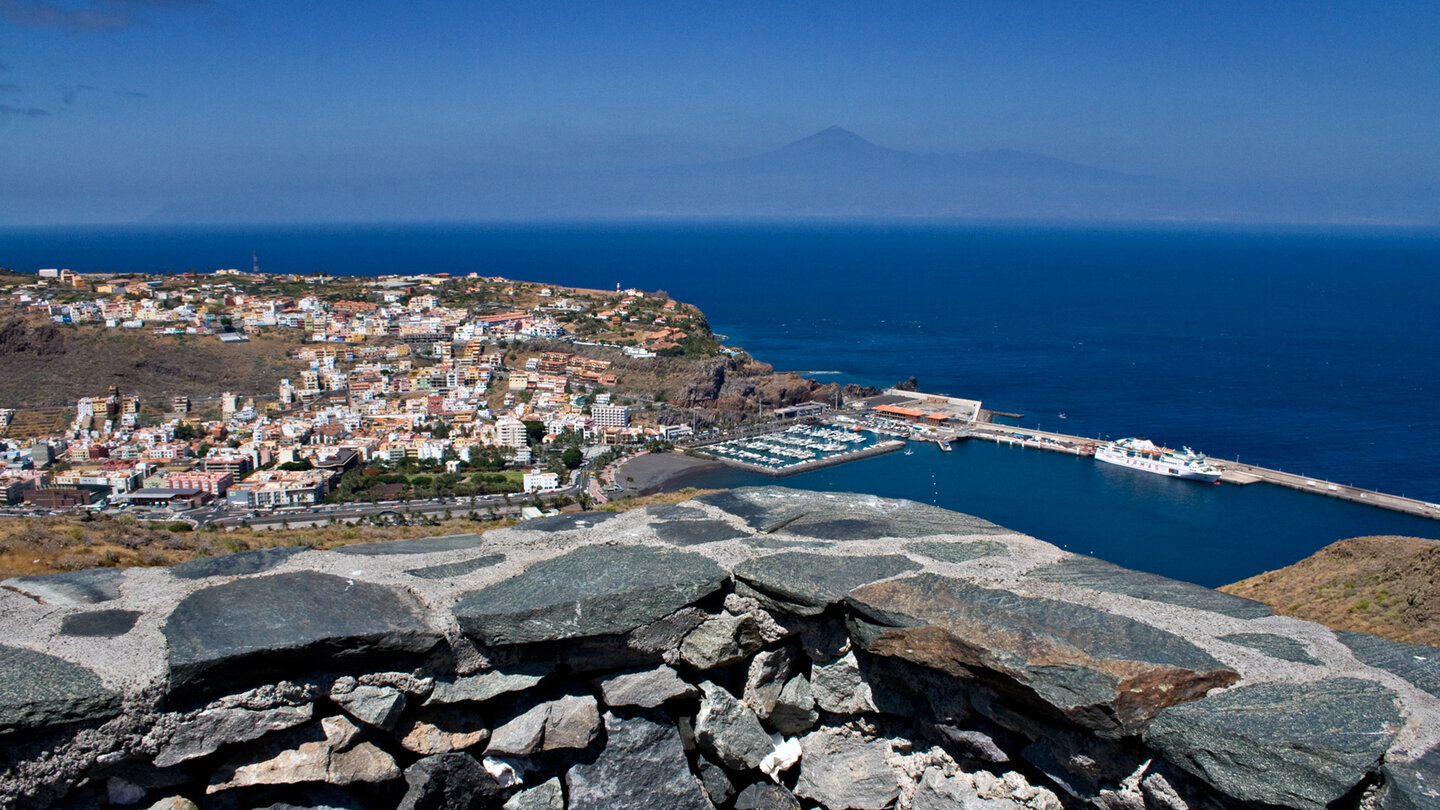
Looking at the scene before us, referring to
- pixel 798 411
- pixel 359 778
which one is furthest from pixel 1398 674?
pixel 798 411

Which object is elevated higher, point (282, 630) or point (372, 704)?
point (282, 630)

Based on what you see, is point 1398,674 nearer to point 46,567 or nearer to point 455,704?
point 455,704

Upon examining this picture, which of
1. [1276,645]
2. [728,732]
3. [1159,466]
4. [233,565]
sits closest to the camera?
[1276,645]

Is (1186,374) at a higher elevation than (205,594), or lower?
lower

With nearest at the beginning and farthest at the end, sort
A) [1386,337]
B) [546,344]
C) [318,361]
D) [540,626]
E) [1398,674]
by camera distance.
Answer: [1398,674]
[540,626]
[318,361]
[546,344]
[1386,337]

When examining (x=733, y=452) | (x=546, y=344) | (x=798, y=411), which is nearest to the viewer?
(x=733, y=452)

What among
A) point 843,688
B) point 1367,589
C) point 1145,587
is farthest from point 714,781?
point 1367,589

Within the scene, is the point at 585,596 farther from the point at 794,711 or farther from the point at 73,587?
the point at 73,587
